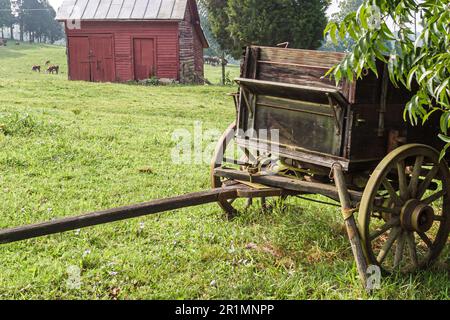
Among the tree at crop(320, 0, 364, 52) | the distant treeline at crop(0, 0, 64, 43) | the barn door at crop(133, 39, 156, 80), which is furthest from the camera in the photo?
the distant treeline at crop(0, 0, 64, 43)

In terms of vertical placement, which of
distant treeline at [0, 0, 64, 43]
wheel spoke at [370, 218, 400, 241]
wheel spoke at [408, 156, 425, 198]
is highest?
distant treeline at [0, 0, 64, 43]

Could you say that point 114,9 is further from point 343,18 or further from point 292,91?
point 343,18

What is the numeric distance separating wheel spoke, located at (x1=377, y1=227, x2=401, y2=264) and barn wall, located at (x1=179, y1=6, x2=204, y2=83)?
71.5 feet

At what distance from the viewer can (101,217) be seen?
3.66 meters

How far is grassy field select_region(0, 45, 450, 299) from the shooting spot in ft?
13.3

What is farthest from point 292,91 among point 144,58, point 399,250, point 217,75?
point 217,75

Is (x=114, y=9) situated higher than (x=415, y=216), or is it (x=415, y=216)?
(x=114, y=9)

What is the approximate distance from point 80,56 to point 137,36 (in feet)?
9.99

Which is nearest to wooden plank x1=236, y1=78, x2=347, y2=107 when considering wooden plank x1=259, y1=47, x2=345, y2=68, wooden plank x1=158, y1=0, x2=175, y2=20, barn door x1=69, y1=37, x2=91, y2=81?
wooden plank x1=259, y1=47, x2=345, y2=68

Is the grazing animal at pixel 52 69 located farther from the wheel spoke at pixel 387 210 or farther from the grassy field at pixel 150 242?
the wheel spoke at pixel 387 210

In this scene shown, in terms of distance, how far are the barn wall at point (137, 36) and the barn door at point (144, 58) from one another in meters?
0.21

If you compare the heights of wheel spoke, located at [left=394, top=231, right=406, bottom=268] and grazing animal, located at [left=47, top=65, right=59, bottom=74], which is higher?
grazing animal, located at [left=47, top=65, right=59, bottom=74]

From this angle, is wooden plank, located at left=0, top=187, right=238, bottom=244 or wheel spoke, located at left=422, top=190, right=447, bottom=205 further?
wheel spoke, located at left=422, top=190, right=447, bottom=205

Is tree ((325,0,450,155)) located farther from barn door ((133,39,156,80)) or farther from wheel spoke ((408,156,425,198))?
barn door ((133,39,156,80))
